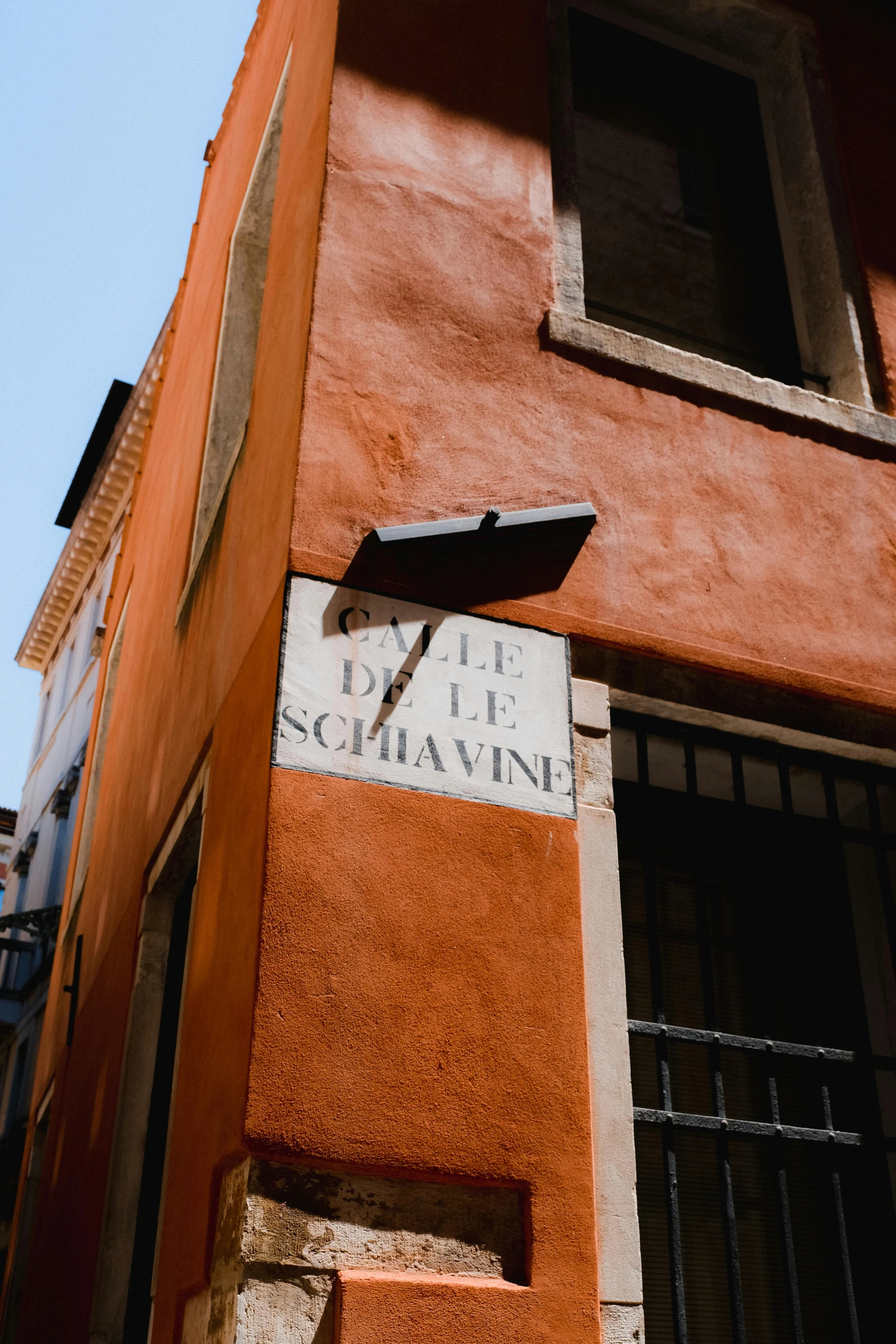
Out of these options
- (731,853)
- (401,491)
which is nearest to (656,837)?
(731,853)

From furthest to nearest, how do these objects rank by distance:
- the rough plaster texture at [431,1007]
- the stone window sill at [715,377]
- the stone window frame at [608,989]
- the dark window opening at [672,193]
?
the dark window opening at [672,193], the stone window sill at [715,377], the stone window frame at [608,989], the rough plaster texture at [431,1007]

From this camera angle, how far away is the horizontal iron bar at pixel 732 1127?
3562 mm

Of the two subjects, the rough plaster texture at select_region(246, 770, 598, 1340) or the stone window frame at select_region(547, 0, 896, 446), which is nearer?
the rough plaster texture at select_region(246, 770, 598, 1340)

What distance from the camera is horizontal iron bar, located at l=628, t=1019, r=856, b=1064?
146 inches

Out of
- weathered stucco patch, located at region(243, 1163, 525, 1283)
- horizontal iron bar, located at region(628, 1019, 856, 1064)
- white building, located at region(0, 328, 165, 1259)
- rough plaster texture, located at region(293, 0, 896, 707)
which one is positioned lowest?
weathered stucco patch, located at region(243, 1163, 525, 1283)

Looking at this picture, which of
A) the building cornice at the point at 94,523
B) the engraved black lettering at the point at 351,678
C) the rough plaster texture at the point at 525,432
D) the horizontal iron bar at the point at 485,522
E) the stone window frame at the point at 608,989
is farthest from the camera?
the building cornice at the point at 94,523

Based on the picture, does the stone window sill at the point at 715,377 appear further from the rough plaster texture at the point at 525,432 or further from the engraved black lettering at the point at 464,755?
the engraved black lettering at the point at 464,755

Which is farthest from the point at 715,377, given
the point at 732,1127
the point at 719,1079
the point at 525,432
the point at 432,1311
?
the point at 432,1311

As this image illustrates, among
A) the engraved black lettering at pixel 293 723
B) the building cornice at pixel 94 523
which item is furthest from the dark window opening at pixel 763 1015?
the building cornice at pixel 94 523

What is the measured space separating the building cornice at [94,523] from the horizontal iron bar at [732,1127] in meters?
10.9

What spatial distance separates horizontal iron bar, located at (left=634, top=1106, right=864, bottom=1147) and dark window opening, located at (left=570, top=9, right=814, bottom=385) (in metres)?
3.52

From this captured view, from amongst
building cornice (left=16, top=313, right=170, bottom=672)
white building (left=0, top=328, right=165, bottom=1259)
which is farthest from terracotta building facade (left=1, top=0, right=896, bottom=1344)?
white building (left=0, top=328, right=165, bottom=1259)

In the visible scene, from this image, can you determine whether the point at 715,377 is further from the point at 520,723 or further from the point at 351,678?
the point at 351,678

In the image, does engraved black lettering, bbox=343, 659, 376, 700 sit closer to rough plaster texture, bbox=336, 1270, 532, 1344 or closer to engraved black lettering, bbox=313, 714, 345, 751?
engraved black lettering, bbox=313, 714, 345, 751
